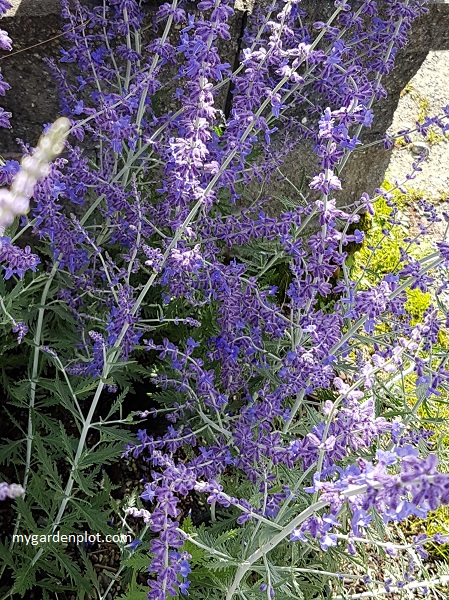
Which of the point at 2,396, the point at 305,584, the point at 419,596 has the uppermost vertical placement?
the point at 2,396

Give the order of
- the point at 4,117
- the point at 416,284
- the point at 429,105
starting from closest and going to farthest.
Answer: the point at 4,117, the point at 416,284, the point at 429,105

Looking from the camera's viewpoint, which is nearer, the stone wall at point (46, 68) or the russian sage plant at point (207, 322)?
the russian sage plant at point (207, 322)

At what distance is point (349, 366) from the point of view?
8.91ft

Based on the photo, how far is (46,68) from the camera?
289cm

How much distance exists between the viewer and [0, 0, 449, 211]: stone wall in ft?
8.96

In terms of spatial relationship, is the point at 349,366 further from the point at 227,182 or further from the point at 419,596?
the point at 419,596

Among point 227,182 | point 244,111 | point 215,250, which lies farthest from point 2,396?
point 244,111

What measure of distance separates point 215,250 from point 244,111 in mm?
523

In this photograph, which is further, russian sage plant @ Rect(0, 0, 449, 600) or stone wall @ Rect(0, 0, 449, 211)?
stone wall @ Rect(0, 0, 449, 211)

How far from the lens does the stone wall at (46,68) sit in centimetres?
273

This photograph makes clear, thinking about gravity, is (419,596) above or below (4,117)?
below

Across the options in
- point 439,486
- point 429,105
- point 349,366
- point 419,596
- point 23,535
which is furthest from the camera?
point 429,105

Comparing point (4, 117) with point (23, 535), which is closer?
point (4, 117)

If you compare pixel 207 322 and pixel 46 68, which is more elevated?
pixel 46 68
